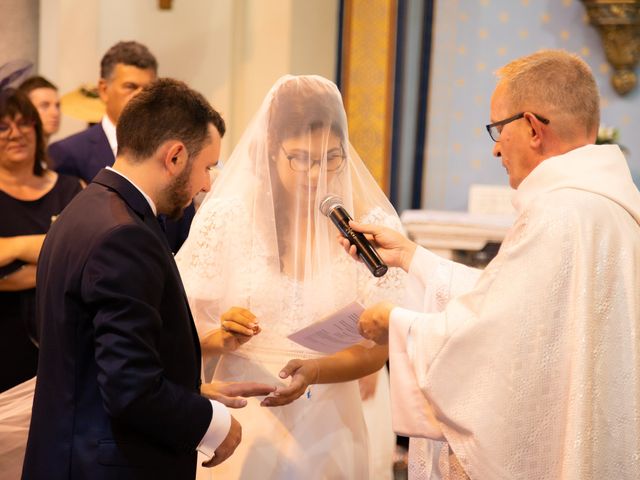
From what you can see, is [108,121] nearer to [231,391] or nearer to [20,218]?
[20,218]

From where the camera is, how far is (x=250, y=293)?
303cm

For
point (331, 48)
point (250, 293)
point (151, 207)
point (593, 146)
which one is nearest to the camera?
point (151, 207)

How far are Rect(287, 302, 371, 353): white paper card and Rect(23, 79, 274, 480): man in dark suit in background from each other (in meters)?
0.44

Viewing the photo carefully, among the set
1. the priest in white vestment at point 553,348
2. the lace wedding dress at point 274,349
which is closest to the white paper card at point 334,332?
the lace wedding dress at point 274,349

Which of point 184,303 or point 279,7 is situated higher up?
point 279,7

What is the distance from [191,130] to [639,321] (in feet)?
4.18

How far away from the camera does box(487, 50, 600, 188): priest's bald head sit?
2521mm

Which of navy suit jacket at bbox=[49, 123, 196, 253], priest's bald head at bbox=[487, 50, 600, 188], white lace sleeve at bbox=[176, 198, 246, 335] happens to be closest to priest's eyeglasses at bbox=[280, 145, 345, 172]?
white lace sleeve at bbox=[176, 198, 246, 335]

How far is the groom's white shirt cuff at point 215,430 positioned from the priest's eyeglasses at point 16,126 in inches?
83.1

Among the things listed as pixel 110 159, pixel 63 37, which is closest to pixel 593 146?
pixel 110 159

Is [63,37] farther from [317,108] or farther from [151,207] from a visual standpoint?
[151,207]

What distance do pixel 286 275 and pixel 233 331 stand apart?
0.35 meters

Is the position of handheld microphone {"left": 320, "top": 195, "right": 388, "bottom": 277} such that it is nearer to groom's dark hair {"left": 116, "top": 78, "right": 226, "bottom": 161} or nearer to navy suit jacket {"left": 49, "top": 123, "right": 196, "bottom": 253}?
groom's dark hair {"left": 116, "top": 78, "right": 226, "bottom": 161}

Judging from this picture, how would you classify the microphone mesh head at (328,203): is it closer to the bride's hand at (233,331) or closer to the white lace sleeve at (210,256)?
the white lace sleeve at (210,256)
